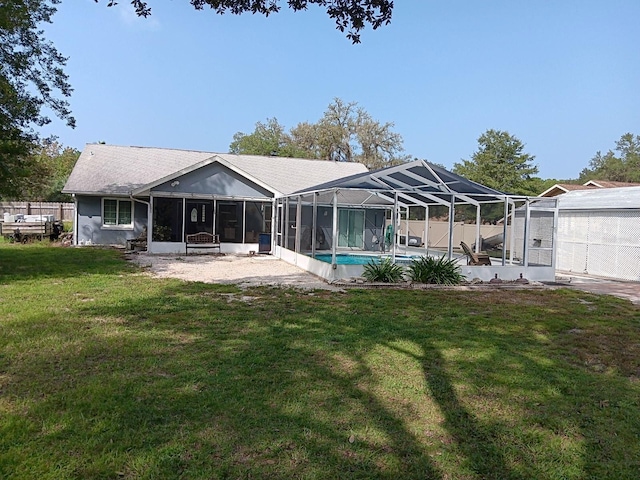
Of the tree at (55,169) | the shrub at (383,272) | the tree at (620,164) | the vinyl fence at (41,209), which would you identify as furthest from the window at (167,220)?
the tree at (620,164)

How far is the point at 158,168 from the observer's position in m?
22.2

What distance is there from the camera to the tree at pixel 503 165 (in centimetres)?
3684

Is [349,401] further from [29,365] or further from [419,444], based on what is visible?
[29,365]

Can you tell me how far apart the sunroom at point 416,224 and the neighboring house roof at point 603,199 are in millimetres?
2576

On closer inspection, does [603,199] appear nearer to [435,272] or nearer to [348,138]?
[435,272]

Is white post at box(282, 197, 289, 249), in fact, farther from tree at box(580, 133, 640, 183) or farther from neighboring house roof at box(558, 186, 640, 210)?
tree at box(580, 133, 640, 183)

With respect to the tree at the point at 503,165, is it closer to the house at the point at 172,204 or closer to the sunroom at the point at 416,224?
the sunroom at the point at 416,224

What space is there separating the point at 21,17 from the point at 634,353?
47.1 ft

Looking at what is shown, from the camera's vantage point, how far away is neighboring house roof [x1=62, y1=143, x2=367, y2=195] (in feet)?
63.0

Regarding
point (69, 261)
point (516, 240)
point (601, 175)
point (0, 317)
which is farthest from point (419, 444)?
point (601, 175)

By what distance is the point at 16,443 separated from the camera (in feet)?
9.91

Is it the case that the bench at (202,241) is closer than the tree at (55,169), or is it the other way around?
the bench at (202,241)

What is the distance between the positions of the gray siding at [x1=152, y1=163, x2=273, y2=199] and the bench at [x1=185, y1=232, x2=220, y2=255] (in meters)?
1.67

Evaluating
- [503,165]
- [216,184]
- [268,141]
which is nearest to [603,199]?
[216,184]
